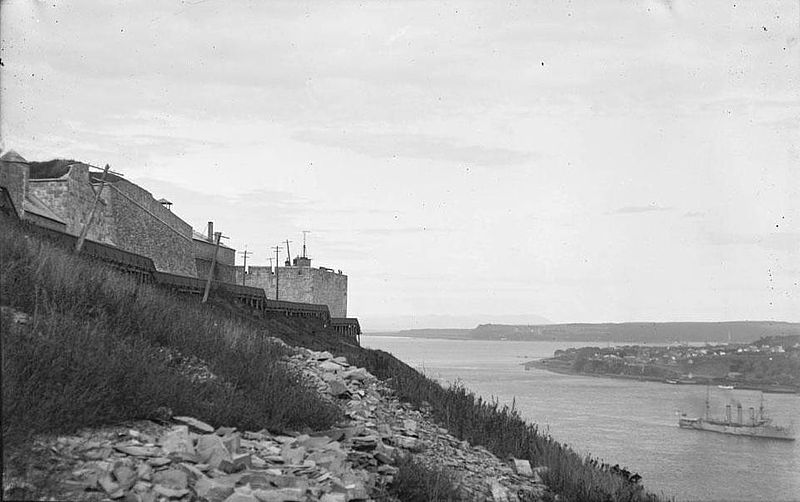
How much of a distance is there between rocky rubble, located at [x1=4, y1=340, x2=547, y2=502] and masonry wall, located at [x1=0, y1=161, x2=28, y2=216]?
17.9 meters

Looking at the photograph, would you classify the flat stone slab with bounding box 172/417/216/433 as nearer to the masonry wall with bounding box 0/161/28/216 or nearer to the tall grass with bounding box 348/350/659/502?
the tall grass with bounding box 348/350/659/502

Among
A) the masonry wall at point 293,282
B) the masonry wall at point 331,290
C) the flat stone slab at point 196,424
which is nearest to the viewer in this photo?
the flat stone slab at point 196,424

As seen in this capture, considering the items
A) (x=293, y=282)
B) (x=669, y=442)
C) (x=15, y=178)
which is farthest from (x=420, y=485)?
(x=669, y=442)

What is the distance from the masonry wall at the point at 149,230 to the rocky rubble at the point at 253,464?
78.5ft

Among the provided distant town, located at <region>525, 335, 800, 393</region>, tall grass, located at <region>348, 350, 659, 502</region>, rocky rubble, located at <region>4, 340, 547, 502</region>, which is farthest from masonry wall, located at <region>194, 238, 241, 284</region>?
distant town, located at <region>525, 335, 800, 393</region>

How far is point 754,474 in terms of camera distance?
39.4 meters

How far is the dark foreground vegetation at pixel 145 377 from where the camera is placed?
229 inches

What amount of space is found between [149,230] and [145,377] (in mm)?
27239

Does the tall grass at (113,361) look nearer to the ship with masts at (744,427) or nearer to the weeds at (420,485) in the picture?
the weeds at (420,485)

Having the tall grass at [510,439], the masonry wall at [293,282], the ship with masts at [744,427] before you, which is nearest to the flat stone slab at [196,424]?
the tall grass at [510,439]

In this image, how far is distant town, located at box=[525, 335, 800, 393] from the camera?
324 feet

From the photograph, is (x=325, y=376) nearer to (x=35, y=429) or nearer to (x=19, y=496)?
(x=35, y=429)

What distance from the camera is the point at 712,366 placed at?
384ft

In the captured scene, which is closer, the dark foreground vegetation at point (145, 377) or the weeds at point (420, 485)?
the dark foreground vegetation at point (145, 377)
